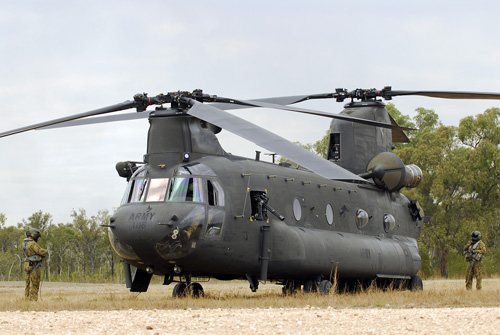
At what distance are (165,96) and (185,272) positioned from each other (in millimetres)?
4402

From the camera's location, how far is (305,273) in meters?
18.0

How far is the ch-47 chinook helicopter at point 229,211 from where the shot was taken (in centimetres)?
1541

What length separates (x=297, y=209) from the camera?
61.5 feet

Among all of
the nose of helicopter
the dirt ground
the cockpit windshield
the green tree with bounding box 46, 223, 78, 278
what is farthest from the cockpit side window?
the green tree with bounding box 46, 223, 78, 278

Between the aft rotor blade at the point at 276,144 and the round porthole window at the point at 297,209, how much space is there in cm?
480

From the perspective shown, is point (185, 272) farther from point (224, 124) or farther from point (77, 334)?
point (77, 334)

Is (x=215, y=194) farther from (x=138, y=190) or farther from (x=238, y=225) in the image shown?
(x=138, y=190)

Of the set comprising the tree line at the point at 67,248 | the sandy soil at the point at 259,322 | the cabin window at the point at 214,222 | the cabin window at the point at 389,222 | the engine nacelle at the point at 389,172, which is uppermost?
the engine nacelle at the point at 389,172

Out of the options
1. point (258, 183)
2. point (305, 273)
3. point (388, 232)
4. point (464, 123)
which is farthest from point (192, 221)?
point (464, 123)

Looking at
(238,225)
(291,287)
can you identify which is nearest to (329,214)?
(291,287)

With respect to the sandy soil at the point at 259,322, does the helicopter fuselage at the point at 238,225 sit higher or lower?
higher

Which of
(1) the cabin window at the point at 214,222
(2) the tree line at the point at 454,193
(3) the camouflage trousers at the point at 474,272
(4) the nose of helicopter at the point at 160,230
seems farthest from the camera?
(2) the tree line at the point at 454,193

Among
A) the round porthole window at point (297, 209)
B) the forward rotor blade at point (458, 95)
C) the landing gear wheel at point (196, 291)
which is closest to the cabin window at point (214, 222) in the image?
the landing gear wheel at point (196, 291)

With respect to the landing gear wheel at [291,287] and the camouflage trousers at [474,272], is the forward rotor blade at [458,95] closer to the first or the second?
the camouflage trousers at [474,272]
